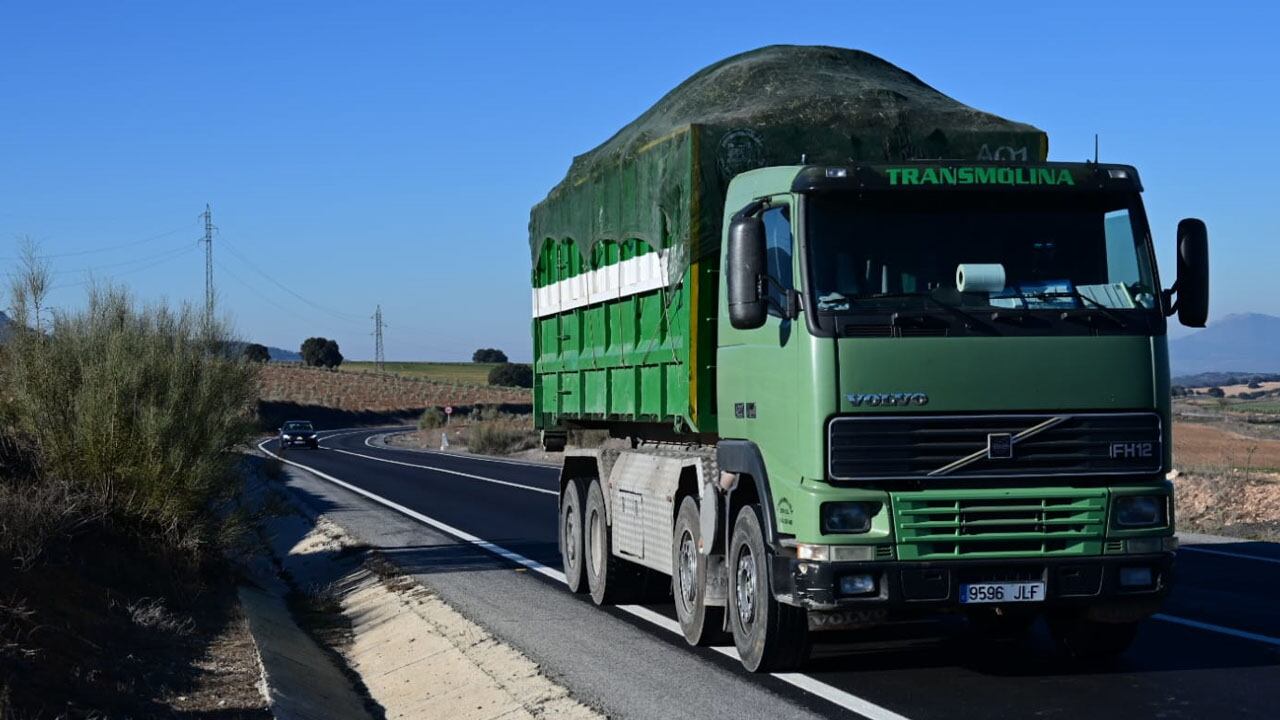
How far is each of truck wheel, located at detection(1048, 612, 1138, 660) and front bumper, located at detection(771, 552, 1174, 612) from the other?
0.76 meters

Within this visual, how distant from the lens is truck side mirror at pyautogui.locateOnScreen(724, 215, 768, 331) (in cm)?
943

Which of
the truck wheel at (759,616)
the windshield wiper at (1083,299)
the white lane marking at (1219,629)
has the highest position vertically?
the windshield wiper at (1083,299)

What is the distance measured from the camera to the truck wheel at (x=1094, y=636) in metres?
10.1

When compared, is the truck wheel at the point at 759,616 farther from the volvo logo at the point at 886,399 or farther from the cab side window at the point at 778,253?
the cab side window at the point at 778,253

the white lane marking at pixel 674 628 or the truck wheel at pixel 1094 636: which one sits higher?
the truck wheel at pixel 1094 636

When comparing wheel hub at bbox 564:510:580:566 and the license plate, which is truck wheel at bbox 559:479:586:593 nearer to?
wheel hub at bbox 564:510:580:566

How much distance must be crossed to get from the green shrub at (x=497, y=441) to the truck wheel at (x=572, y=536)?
42.9 metres

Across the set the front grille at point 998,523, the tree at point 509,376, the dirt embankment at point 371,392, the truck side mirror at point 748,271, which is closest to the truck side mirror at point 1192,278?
the front grille at point 998,523

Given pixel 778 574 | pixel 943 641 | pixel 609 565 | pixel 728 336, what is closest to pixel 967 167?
pixel 728 336

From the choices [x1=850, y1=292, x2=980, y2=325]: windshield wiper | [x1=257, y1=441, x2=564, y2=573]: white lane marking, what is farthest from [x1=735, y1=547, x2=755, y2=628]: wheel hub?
[x1=257, y1=441, x2=564, y2=573]: white lane marking

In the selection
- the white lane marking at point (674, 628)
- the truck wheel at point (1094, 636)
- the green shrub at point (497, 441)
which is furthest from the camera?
the green shrub at point (497, 441)

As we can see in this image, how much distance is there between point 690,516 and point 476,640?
203cm

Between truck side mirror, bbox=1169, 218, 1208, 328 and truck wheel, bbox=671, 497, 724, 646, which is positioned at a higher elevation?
truck side mirror, bbox=1169, 218, 1208, 328

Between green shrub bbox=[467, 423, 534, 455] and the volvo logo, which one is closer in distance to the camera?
the volvo logo
